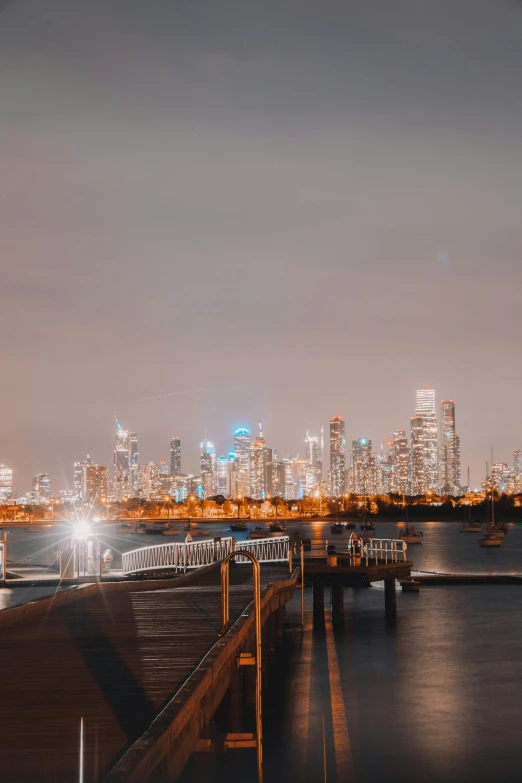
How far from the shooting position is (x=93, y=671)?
12.6m

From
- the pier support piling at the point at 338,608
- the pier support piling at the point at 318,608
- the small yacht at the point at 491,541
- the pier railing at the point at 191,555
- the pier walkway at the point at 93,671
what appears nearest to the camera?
the pier walkway at the point at 93,671

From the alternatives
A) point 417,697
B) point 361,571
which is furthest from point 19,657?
point 361,571

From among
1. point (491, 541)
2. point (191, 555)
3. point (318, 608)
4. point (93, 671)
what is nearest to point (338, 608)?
point (318, 608)

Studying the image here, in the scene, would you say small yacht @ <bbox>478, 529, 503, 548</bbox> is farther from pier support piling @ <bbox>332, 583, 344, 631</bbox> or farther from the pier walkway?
→ the pier walkway

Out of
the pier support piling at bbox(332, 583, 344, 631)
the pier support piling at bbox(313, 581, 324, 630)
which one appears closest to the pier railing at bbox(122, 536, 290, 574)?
the pier support piling at bbox(313, 581, 324, 630)

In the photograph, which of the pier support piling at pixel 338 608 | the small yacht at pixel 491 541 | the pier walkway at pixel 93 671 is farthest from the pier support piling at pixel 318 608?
the small yacht at pixel 491 541

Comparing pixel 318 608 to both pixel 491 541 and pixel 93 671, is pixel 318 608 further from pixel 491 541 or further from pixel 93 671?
pixel 491 541

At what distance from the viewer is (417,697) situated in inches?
1023

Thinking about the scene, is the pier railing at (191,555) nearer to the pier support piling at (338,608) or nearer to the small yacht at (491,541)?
the pier support piling at (338,608)

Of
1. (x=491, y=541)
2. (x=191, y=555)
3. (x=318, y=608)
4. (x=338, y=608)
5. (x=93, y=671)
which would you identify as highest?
(x=93, y=671)

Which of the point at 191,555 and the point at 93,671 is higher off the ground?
the point at 93,671

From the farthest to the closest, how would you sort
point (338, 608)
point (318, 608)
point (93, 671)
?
point (338, 608) < point (318, 608) < point (93, 671)

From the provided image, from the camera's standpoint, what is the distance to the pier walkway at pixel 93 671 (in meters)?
8.96

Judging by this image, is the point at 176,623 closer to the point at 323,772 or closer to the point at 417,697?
the point at 323,772
